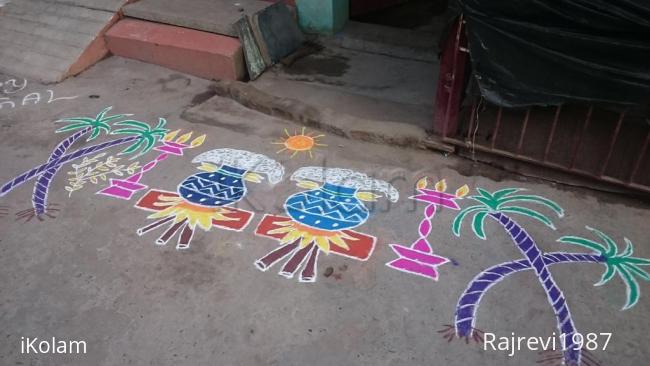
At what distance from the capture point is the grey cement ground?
2.59 meters

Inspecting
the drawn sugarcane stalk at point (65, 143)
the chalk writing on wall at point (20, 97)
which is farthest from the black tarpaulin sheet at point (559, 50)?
the chalk writing on wall at point (20, 97)

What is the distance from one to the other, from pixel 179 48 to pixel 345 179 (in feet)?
9.72

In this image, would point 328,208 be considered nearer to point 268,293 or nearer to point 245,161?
point 268,293

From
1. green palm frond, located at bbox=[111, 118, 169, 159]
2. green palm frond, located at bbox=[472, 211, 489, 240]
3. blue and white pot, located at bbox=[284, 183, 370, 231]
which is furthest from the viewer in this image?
green palm frond, located at bbox=[111, 118, 169, 159]

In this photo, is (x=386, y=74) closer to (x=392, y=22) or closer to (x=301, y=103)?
(x=301, y=103)

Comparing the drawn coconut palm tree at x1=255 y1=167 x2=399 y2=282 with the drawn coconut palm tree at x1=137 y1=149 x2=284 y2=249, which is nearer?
the drawn coconut palm tree at x1=255 y1=167 x2=399 y2=282

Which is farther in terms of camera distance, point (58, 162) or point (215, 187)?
point (58, 162)

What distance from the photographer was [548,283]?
2926mm

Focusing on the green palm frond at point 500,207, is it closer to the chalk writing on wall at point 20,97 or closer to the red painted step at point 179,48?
the red painted step at point 179,48

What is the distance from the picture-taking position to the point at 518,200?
3.59 metres

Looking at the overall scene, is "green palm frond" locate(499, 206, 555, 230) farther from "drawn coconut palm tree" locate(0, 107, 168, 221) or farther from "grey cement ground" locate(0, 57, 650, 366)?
"drawn coconut palm tree" locate(0, 107, 168, 221)

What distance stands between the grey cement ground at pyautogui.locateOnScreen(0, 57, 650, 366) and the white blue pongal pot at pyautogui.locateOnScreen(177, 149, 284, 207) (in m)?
0.18

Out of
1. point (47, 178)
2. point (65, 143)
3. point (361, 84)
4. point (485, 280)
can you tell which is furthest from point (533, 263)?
point (65, 143)

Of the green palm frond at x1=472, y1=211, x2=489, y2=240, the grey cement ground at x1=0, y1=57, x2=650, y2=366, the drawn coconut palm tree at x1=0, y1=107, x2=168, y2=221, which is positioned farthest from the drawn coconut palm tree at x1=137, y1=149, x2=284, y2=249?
the green palm frond at x1=472, y1=211, x2=489, y2=240
